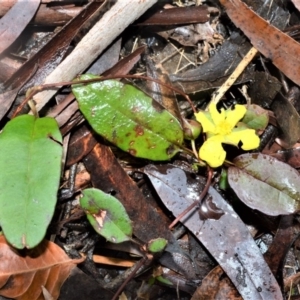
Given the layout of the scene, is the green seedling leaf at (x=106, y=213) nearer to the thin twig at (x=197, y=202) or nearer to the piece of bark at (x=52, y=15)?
the thin twig at (x=197, y=202)

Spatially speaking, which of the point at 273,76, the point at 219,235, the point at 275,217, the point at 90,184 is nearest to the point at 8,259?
→ the point at 90,184

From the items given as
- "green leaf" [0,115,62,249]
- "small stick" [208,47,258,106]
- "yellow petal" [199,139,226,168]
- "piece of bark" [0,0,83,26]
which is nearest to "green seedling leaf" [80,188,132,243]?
"green leaf" [0,115,62,249]

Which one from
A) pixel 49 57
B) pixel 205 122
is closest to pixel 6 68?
pixel 49 57

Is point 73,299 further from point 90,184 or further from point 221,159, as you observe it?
point 221,159

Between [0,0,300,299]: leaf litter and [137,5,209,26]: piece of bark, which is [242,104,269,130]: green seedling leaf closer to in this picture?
[0,0,300,299]: leaf litter

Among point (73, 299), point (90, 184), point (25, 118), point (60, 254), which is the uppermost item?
point (25, 118)

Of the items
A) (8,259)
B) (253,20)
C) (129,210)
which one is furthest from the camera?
(253,20)
